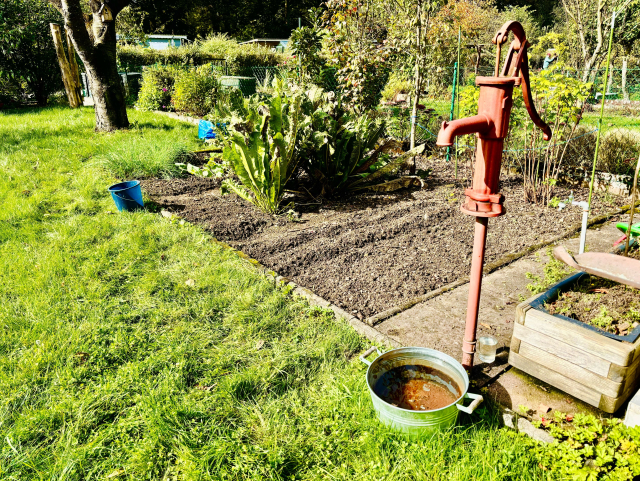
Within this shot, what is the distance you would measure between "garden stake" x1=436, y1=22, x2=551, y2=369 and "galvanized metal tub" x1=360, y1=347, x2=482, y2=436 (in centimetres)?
56

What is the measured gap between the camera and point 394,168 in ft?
17.0

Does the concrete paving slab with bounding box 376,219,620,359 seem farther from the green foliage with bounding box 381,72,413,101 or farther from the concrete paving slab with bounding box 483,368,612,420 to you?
the green foliage with bounding box 381,72,413,101

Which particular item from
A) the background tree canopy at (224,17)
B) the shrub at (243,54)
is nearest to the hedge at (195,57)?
the shrub at (243,54)

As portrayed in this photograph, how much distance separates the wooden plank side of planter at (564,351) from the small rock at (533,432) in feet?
1.17

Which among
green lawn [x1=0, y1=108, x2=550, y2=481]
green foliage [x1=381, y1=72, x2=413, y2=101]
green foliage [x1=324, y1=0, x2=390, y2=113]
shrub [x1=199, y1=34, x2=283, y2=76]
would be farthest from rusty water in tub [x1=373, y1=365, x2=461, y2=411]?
shrub [x1=199, y1=34, x2=283, y2=76]

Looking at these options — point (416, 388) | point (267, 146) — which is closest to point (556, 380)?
point (416, 388)

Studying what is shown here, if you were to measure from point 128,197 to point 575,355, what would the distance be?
14.6ft

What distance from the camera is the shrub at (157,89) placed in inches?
477

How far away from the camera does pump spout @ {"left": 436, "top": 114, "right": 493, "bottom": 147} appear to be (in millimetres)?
1649

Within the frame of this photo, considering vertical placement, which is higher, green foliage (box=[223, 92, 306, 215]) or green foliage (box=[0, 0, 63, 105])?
green foliage (box=[0, 0, 63, 105])

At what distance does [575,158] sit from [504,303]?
149 inches

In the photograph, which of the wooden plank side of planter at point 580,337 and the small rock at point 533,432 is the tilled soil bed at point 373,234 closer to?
the wooden plank side of planter at point 580,337

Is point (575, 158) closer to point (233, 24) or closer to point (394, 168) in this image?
point (394, 168)

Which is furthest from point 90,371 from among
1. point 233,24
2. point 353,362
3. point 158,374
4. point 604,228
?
point 233,24
